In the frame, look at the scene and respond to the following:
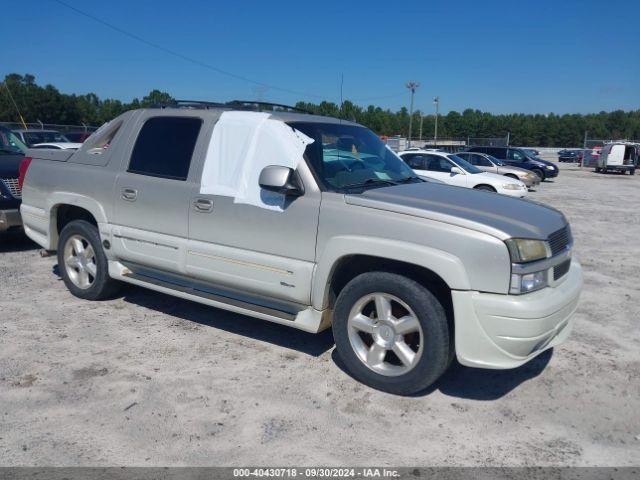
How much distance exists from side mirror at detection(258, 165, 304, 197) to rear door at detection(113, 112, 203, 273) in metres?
0.91

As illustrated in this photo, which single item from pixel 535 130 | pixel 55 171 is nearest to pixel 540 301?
pixel 55 171

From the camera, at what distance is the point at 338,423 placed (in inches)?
134

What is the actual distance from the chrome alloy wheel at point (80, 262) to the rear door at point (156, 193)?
1.87 feet

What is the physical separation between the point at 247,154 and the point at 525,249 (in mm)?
2173

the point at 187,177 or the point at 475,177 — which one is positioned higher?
the point at 187,177

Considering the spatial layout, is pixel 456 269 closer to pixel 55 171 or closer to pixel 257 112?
pixel 257 112

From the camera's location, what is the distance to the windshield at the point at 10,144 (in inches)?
348

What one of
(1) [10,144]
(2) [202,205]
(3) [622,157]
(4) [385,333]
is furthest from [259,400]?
(3) [622,157]

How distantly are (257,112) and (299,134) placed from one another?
20.5 inches

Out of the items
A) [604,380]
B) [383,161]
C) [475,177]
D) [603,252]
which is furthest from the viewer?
[475,177]

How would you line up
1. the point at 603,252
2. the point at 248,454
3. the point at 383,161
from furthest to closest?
the point at 603,252
the point at 383,161
the point at 248,454

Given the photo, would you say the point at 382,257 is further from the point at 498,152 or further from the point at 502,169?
the point at 498,152

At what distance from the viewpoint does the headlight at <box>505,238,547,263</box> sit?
329cm

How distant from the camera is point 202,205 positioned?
4.37m
